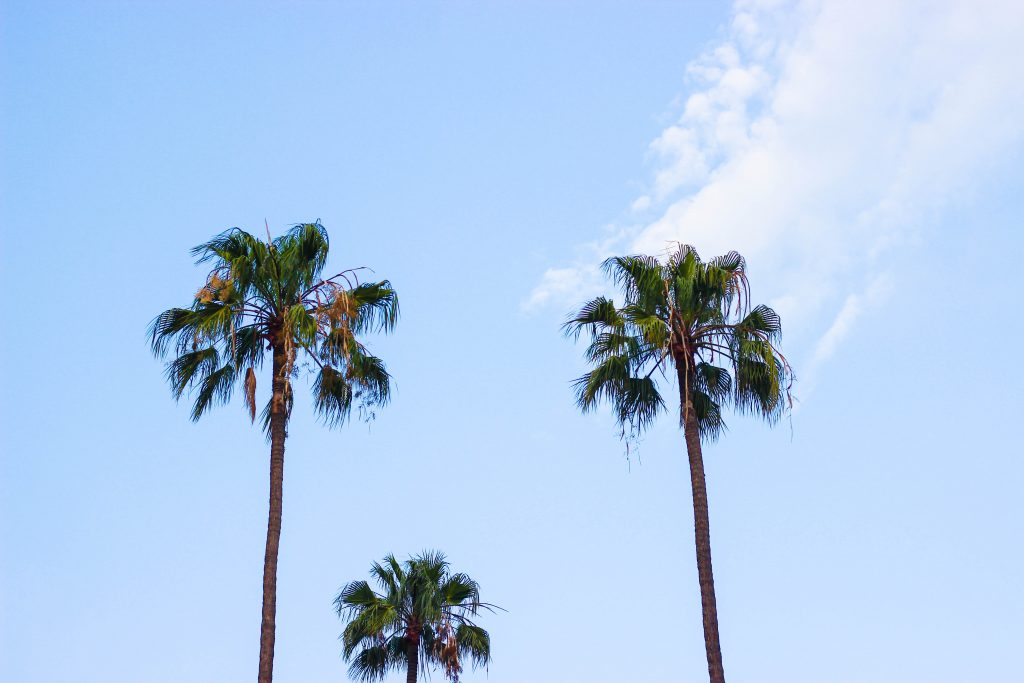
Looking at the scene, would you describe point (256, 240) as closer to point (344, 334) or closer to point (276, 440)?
point (344, 334)

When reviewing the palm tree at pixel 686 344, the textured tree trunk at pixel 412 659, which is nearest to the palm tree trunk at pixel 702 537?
the palm tree at pixel 686 344

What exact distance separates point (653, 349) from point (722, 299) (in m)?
1.94

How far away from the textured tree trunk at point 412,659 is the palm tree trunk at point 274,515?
13.6m

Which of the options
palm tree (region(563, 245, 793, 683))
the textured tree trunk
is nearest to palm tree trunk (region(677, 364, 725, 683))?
palm tree (region(563, 245, 793, 683))

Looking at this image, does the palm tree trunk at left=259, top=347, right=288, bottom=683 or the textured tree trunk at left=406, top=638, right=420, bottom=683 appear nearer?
the palm tree trunk at left=259, top=347, right=288, bottom=683

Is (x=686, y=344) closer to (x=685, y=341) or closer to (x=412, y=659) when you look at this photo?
(x=685, y=341)

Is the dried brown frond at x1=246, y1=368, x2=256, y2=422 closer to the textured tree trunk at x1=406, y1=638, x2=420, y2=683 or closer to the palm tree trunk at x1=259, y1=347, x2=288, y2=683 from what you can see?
the palm tree trunk at x1=259, y1=347, x2=288, y2=683

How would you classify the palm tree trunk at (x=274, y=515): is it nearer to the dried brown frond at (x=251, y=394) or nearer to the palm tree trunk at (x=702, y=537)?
the dried brown frond at (x=251, y=394)

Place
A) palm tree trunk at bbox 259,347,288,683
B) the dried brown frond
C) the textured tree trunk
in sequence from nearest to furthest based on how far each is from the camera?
palm tree trunk at bbox 259,347,288,683 → the dried brown frond → the textured tree trunk

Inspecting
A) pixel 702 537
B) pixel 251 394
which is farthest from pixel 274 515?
pixel 702 537

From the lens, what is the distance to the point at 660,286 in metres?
28.6

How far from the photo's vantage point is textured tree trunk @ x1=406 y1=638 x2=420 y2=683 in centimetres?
3784

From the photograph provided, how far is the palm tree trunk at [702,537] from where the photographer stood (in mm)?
24734

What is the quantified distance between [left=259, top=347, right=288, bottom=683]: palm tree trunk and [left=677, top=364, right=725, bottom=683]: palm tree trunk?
8546mm
